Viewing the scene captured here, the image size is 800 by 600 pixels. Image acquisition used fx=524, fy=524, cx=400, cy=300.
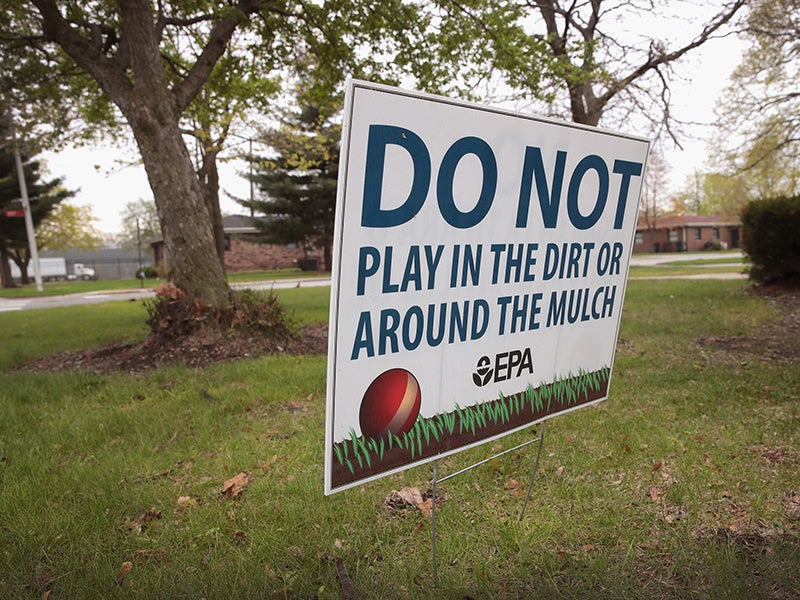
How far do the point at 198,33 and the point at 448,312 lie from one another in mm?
11822

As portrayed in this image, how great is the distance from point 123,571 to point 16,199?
40185 mm

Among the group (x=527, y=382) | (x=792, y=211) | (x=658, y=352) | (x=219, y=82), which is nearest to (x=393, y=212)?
(x=527, y=382)

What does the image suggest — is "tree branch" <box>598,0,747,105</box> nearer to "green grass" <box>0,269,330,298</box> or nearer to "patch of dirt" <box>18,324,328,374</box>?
"patch of dirt" <box>18,324,328,374</box>

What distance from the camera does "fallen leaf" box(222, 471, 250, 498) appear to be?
10.4 ft

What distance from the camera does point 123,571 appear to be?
7.97 ft

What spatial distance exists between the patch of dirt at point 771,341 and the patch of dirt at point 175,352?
5.08 meters

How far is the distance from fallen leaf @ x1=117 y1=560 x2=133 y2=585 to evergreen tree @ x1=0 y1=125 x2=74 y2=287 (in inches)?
1421

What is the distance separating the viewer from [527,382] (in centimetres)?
248

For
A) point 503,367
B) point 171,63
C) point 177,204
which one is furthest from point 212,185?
point 503,367

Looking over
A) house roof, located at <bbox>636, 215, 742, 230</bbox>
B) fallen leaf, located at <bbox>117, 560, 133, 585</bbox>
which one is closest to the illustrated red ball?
fallen leaf, located at <bbox>117, 560, 133, 585</bbox>

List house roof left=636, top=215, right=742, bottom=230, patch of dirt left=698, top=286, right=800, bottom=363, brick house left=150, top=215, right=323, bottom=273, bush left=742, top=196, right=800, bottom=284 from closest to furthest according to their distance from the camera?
patch of dirt left=698, top=286, right=800, bottom=363
bush left=742, top=196, right=800, bottom=284
brick house left=150, top=215, right=323, bottom=273
house roof left=636, top=215, right=742, bottom=230

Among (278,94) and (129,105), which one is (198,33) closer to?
(278,94)

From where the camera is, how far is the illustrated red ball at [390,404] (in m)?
1.93

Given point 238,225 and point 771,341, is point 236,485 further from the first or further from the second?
point 238,225
